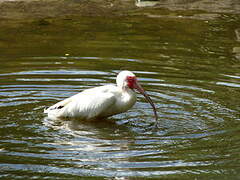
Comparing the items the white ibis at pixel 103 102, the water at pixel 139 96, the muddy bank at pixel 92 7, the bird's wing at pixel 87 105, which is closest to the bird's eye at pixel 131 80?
the white ibis at pixel 103 102

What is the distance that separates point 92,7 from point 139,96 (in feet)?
26.7

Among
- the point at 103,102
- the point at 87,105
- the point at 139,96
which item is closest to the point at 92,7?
the point at 139,96

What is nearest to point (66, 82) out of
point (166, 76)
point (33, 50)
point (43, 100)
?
point (43, 100)

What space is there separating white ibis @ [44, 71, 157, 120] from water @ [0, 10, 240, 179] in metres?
0.16

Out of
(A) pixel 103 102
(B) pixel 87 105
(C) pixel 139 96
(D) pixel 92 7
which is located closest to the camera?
(A) pixel 103 102

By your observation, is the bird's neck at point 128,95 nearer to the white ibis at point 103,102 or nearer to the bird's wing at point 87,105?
the white ibis at point 103,102

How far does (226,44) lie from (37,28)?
4.91m

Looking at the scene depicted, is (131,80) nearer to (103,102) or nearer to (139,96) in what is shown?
(103,102)

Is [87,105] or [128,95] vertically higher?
[128,95]

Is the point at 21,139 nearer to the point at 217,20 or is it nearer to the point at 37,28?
the point at 37,28

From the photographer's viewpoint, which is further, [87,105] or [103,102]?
[87,105]

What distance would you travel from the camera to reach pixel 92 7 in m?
18.4

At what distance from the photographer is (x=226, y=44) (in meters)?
14.1

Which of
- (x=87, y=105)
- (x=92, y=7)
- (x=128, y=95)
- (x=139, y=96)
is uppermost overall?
(x=92, y=7)
